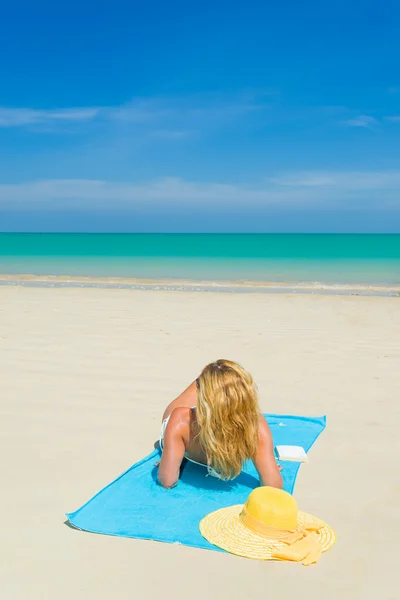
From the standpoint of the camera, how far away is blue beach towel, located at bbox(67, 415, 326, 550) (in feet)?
10.6

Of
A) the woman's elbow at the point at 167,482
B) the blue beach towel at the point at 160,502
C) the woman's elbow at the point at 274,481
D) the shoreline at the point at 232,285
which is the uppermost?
the shoreline at the point at 232,285

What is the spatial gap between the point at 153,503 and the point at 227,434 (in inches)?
24.7

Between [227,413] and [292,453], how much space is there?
3.80ft

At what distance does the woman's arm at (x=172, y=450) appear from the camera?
147 inches

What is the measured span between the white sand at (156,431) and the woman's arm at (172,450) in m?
0.48

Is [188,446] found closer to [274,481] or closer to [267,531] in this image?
[274,481]

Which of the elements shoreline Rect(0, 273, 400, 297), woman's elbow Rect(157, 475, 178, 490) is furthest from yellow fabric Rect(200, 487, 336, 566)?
shoreline Rect(0, 273, 400, 297)

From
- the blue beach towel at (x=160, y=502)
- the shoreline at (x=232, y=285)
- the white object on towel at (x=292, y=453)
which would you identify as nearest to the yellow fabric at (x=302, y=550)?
the blue beach towel at (x=160, y=502)

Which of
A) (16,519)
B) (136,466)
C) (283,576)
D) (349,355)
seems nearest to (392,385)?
(349,355)

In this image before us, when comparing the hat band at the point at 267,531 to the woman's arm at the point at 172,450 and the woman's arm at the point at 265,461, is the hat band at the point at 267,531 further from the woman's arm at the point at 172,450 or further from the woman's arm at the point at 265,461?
the woman's arm at the point at 172,450

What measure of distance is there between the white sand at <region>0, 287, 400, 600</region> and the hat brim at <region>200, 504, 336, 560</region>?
0.05 metres

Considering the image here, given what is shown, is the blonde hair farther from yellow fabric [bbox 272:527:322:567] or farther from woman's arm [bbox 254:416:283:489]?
yellow fabric [bbox 272:527:322:567]

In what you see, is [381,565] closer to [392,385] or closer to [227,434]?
[227,434]

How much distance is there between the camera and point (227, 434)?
11.7ft
